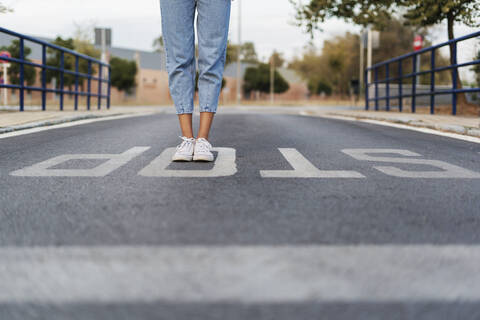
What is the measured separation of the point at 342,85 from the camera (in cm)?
4716

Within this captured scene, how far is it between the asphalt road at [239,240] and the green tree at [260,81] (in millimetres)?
56390

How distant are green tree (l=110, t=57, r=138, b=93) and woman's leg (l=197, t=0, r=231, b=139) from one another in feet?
136

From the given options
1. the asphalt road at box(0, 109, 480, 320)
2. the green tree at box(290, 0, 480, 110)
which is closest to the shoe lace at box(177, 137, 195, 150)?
the asphalt road at box(0, 109, 480, 320)

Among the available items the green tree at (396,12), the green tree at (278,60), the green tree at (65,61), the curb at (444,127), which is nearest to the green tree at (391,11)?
the green tree at (396,12)

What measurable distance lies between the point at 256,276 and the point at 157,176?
1533 mm

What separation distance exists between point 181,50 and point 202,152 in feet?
2.39

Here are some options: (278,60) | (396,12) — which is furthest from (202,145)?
(278,60)

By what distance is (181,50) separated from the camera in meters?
3.52

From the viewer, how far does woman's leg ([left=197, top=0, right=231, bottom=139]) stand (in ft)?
11.5

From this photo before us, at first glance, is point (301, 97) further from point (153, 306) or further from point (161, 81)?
point (153, 306)

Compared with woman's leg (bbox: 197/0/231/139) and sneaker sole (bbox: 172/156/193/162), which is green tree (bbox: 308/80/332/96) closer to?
woman's leg (bbox: 197/0/231/139)

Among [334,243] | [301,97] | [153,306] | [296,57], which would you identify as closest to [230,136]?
[334,243]

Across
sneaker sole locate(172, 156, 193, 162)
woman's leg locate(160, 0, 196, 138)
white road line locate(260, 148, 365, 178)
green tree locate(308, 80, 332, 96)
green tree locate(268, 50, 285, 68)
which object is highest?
green tree locate(268, 50, 285, 68)

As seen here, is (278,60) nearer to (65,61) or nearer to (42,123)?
(65,61)
